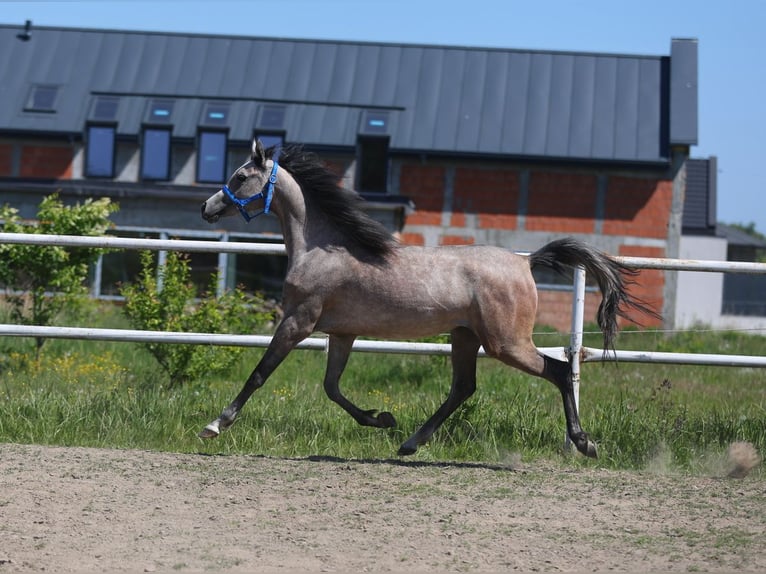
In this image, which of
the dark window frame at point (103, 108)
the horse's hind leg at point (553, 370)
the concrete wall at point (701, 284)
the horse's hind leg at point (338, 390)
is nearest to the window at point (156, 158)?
the dark window frame at point (103, 108)

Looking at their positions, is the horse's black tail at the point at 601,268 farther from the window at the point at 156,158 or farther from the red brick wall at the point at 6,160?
the red brick wall at the point at 6,160

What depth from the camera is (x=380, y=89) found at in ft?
88.0

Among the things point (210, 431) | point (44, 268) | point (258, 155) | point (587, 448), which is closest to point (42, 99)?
point (44, 268)

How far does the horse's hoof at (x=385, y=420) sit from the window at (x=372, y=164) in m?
18.7

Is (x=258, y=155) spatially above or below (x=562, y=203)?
below

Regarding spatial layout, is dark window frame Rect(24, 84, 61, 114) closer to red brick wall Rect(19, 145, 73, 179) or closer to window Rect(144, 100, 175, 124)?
red brick wall Rect(19, 145, 73, 179)

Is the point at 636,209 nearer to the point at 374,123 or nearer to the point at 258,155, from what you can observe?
the point at 374,123

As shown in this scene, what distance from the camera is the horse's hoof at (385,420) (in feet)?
21.9

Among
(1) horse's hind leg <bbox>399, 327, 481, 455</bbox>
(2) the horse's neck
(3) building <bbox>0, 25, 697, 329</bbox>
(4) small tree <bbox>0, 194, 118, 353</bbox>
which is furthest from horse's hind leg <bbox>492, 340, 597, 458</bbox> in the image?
(3) building <bbox>0, 25, 697, 329</bbox>

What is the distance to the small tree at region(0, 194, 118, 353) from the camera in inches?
423

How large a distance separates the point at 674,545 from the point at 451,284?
2.22 meters

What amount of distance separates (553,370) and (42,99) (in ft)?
73.5

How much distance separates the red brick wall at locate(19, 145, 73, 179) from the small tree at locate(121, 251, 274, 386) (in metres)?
16.8

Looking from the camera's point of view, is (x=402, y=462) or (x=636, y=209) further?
(x=636, y=209)
